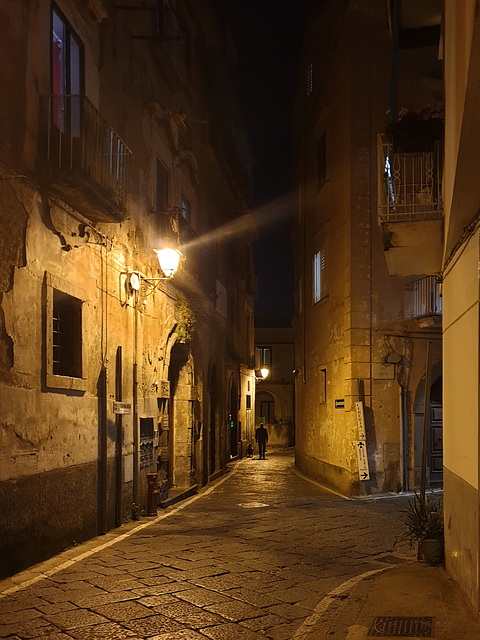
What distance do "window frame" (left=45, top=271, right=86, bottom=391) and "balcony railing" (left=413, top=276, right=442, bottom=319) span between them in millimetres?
8362

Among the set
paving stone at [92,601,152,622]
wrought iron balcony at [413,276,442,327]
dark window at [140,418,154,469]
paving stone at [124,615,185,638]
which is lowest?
paving stone at [92,601,152,622]

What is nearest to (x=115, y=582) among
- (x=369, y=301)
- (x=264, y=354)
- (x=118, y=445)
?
(x=118, y=445)

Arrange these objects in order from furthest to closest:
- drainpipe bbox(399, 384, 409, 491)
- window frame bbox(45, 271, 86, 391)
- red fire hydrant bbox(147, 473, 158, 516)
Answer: drainpipe bbox(399, 384, 409, 491) → red fire hydrant bbox(147, 473, 158, 516) → window frame bbox(45, 271, 86, 391)

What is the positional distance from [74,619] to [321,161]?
15383 mm

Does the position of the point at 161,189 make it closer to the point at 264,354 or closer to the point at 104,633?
the point at 104,633

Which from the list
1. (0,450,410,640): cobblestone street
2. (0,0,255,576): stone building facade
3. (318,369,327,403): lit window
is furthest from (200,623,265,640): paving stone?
(318,369,327,403): lit window

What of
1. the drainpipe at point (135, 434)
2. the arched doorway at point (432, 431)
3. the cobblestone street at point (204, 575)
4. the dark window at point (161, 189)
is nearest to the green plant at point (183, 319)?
the dark window at point (161, 189)

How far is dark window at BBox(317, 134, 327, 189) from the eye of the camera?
60.6 feet

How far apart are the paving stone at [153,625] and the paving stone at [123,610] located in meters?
0.11

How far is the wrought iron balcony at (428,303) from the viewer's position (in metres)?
15.1

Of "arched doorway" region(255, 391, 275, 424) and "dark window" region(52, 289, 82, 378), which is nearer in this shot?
"dark window" region(52, 289, 82, 378)

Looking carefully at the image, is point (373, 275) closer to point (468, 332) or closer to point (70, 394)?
point (70, 394)

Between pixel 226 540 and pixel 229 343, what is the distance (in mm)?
15738

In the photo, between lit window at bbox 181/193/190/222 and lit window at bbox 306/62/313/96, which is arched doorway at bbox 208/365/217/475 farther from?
lit window at bbox 306/62/313/96
